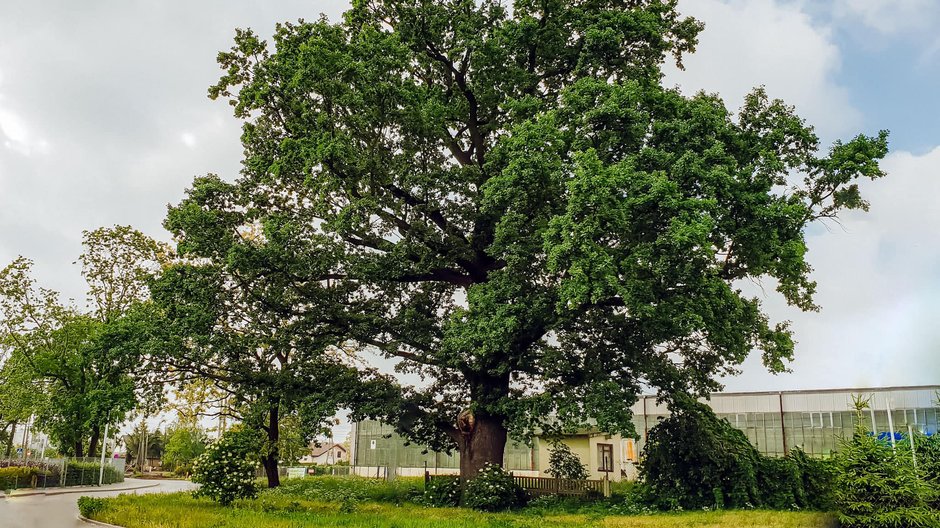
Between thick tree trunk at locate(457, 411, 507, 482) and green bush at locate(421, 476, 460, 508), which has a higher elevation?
thick tree trunk at locate(457, 411, 507, 482)

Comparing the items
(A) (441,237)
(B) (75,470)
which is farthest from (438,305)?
(B) (75,470)

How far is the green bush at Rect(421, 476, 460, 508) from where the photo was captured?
2172 centimetres

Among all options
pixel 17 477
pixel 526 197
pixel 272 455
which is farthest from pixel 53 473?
pixel 526 197

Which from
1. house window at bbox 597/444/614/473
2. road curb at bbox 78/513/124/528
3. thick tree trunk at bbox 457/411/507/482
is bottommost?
road curb at bbox 78/513/124/528

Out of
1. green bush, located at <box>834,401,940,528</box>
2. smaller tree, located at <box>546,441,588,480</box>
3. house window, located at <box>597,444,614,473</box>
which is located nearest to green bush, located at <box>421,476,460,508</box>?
smaller tree, located at <box>546,441,588,480</box>

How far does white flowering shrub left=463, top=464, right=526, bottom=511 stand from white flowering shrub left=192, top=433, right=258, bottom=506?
6309 millimetres

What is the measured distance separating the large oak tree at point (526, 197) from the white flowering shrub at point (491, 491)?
1188 millimetres

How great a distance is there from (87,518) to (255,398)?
730 centimetres

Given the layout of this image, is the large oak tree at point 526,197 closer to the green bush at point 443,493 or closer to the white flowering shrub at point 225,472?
the green bush at point 443,493

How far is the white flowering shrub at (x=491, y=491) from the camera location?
19906mm

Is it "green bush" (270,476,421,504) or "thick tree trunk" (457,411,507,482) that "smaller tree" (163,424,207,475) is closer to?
"green bush" (270,476,421,504)

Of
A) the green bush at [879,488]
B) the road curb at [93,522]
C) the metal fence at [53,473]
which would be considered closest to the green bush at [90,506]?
the road curb at [93,522]

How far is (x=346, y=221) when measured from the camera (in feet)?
60.5

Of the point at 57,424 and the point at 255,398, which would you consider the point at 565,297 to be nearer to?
the point at 255,398
